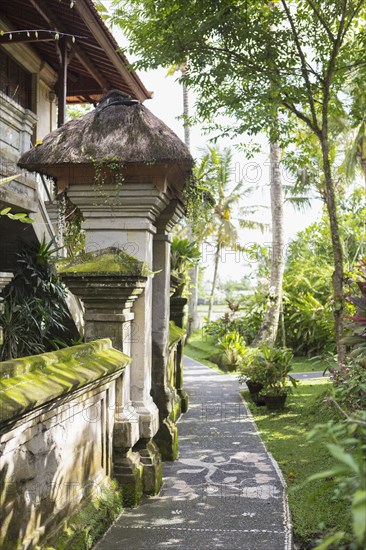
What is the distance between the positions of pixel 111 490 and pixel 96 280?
1.71 metres

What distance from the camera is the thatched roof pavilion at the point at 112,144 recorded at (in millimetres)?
4838

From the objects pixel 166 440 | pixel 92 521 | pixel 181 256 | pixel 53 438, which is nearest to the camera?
pixel 53 438

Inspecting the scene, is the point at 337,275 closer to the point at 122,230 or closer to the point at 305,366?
the point at 122,230

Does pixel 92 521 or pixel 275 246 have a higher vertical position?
pixel 275 246

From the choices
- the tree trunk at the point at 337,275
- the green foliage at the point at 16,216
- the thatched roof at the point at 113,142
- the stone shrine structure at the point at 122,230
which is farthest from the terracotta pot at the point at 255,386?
the green foliage at the point at 16,216

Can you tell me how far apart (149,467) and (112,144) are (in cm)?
291

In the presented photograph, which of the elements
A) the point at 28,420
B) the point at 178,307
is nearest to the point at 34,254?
the point at 178,307

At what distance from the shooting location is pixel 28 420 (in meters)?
2.93

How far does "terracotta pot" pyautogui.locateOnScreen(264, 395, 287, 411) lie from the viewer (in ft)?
30.3

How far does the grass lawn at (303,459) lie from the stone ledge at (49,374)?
4.27 feet

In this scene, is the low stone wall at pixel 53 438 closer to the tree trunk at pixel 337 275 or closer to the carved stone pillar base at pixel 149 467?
the carved stone pillar base at pixel 149 467

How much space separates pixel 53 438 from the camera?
344 centimetres

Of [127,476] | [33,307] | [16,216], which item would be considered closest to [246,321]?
[33,307]

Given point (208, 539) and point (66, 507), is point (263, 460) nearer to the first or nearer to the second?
point (208, 539)
